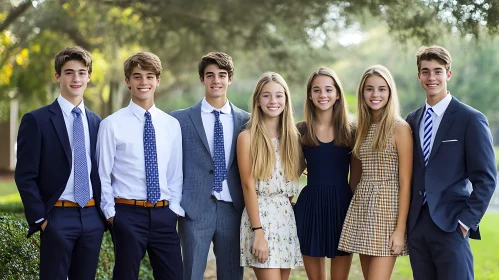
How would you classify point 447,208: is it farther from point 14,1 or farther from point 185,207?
point 14,1

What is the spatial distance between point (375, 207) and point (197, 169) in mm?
1294

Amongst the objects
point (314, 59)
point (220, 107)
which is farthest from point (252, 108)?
point (314, 59)

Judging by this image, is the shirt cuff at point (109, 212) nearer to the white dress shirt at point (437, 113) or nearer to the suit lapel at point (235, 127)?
the suit lapel at point (235, 127)

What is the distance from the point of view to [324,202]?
4500mm

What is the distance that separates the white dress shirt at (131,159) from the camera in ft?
13.9

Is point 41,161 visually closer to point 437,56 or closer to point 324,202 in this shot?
point 324,202

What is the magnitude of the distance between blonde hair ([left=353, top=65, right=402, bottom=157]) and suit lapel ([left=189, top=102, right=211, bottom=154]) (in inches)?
42.4

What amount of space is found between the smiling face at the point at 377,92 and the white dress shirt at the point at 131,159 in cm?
143

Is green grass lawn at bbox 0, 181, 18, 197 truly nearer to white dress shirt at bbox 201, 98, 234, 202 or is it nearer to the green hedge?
the green hedge

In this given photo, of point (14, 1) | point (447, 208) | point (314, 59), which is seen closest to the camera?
point (447, 208)

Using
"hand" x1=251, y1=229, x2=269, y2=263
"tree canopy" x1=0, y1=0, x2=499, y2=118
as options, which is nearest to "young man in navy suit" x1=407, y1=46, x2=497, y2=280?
"hand" x1=251, y1=229, x2=269, y2=263

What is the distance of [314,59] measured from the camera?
11.6 meters

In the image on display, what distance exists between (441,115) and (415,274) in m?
1.09

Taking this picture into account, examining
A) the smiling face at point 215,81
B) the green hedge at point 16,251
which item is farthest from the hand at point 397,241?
the green hedge at point 16,251
